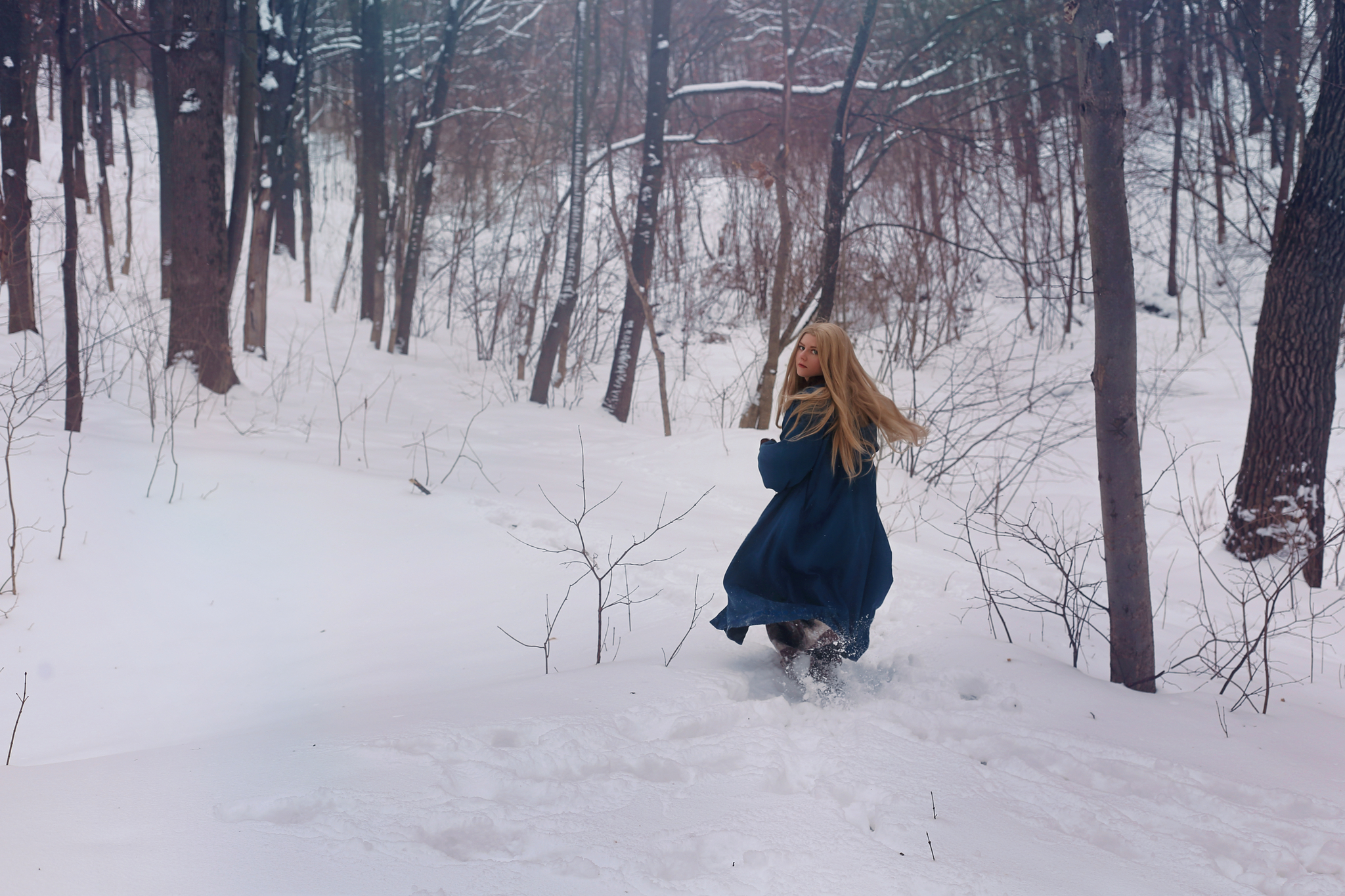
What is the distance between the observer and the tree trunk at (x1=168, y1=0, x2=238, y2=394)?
714cm

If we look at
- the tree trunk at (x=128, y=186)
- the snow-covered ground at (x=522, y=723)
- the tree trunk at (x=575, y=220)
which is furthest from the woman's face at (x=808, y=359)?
the tree trunk at (x=128, y=186)

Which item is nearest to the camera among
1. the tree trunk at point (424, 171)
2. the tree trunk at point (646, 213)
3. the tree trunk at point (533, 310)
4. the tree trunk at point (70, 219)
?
the tree trunk at point (70, 219)

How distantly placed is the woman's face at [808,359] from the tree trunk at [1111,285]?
1.00m

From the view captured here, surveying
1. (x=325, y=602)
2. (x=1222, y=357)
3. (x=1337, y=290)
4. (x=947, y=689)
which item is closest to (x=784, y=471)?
(x=947, y=689)

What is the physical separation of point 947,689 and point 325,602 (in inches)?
114

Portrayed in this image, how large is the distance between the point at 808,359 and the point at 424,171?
10.9 meters

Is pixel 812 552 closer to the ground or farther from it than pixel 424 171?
closer to the ground

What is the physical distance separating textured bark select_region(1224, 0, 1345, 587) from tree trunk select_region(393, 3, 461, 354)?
A: 10.1 metres

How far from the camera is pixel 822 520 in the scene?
A: 10.4 feet

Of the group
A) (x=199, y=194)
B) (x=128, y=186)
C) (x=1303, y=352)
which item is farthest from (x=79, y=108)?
(x=1303, y=352)

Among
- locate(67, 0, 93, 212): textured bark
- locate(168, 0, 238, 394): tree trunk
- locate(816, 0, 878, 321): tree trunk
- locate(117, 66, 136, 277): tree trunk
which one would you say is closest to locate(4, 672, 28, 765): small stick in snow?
locate(168, 0, 238, 394): tree trunk

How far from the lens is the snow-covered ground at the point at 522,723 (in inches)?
77.3

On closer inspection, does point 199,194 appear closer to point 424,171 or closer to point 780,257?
point 424,171

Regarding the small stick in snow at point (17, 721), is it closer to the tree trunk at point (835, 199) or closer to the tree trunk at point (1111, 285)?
the tree trunk at point (1111, 285)
